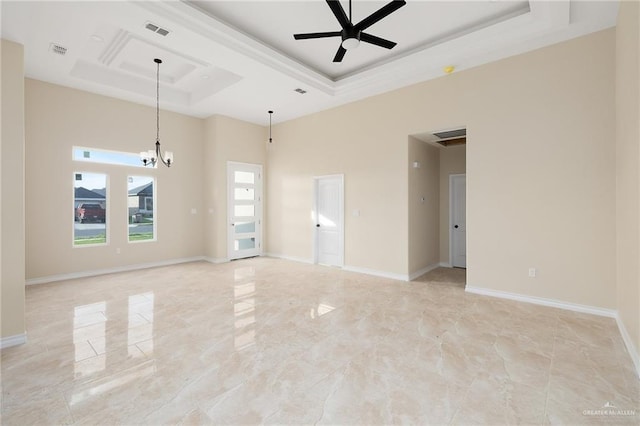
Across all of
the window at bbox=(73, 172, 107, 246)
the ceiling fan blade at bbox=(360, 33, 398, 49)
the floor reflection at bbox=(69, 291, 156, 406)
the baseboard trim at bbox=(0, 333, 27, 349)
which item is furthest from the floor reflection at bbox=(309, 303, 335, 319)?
the window at bbox=(73, 172, 107, 246)

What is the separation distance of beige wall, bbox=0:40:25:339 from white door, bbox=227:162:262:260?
432 centimetres

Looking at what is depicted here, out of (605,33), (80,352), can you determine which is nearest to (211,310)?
(80,352)

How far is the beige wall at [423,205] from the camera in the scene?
548 centimetres

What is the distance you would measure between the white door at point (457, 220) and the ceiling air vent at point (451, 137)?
72 centimetres

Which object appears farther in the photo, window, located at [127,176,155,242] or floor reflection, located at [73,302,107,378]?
window, located at [127,176,155,242]

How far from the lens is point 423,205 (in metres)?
5.92

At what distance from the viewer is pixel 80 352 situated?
2791 mm

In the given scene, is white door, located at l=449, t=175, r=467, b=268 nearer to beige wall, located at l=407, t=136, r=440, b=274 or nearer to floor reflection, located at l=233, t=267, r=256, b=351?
beige wall, located at l=407, t=136, r=440, b=274

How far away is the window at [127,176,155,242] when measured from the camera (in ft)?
20.8

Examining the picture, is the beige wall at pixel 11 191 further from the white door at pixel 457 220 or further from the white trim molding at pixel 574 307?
the white door at pixel 457 220

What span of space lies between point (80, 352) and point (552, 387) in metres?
4.07

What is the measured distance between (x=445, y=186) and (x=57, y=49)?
7.11 m

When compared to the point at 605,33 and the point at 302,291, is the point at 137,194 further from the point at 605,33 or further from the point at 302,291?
the point at 605,33

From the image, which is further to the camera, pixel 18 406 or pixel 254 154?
pixel 254 154
